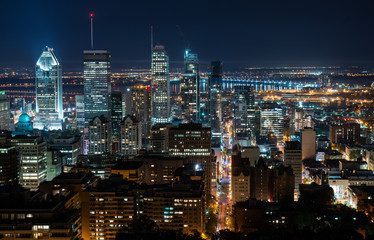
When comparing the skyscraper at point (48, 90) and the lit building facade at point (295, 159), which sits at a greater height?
the skyscraper at point (48, 90)

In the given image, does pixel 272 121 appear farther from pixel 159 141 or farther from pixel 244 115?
pixel 159 141

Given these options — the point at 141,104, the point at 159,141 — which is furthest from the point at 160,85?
the point at 159,141

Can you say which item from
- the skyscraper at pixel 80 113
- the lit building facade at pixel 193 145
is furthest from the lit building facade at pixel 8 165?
the skyscraper at pixel 80 113

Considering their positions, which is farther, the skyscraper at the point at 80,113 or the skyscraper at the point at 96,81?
the skyscraper at the point at 80,113

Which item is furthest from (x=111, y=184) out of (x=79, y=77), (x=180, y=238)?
(x=79, y=77)

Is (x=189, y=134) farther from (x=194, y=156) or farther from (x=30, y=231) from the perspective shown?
(x=30, y=231)

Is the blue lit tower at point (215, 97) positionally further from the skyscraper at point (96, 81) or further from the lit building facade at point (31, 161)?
the lit building facade at point (31, 161)
